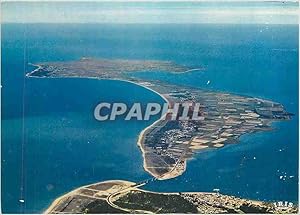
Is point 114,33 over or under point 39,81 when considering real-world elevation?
over

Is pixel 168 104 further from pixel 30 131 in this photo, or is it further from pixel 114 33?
pixel 30 131

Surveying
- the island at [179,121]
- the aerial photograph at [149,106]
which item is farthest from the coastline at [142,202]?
the island at [179,121]

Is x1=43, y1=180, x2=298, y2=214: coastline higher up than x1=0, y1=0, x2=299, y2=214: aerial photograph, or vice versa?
x1=0, y1=0, x2=299, y2=214: aerial photograph

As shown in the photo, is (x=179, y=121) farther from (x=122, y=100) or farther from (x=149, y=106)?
(x=122, y=100)

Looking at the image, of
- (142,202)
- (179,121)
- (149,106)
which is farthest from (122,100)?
(142,202)

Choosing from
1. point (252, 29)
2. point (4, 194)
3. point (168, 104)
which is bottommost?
point (4, 194)

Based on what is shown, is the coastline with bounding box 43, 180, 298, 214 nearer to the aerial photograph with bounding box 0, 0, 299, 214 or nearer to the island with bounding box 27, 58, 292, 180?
the aerial photograph with bounding box 0, 0, 299, 214

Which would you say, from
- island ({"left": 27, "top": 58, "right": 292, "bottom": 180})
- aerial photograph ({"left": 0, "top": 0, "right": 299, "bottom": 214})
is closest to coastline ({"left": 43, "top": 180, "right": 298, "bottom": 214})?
aerial photograph ({"left": 0, "top": 0, "right": 299, "bottom": 214})

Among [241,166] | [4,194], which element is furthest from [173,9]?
[4,194]
